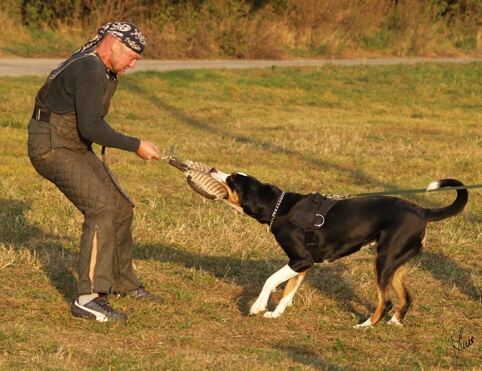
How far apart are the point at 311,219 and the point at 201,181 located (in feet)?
2.79

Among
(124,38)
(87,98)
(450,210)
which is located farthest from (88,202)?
(450,210)

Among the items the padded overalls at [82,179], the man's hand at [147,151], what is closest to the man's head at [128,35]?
the padded overalls at [82,179]

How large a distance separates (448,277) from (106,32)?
12.1ft

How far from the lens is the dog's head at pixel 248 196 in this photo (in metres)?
6.43

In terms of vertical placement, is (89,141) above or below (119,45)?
below

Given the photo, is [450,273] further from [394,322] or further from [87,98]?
[87,98]

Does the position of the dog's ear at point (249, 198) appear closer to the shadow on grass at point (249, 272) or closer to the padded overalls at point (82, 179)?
the shadow on grass at point (249, 272)

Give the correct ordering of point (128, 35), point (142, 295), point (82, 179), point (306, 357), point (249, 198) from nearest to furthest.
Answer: point (306, 357) → point (128, 35) → point (82, 179) → point (249, 198) → point (142, 295)

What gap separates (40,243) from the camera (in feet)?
26.5

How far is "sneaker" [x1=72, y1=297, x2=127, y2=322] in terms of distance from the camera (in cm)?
616

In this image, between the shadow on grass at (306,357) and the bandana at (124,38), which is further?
the bandana at (124,38)

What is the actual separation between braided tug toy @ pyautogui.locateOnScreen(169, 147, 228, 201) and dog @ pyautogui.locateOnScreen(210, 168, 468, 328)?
0.19 ft

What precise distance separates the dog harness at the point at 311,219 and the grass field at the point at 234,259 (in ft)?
1.83

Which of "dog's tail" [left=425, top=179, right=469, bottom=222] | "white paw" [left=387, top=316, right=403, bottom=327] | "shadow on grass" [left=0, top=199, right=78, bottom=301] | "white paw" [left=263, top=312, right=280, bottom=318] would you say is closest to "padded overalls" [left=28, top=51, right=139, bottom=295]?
"shadow on grass" [left=0, top=199, right=78, bottom=301]
